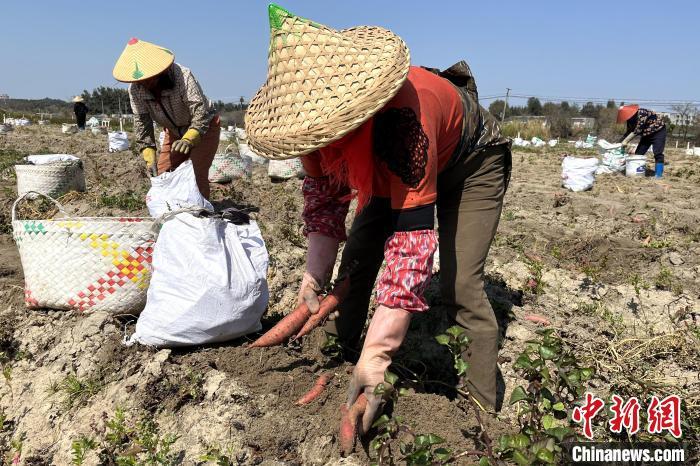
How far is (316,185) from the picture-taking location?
2.08 metres

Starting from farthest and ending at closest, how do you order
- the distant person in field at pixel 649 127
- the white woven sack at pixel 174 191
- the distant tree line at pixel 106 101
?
the distant tree line at pixel 106 101 → the distant person in field at pixel 649 127 → the white woven sack at pixel 174 191

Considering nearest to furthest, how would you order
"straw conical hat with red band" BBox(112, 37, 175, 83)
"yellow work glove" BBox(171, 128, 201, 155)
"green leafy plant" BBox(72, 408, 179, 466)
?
"green leafy plant" BBox(72, 408, 179, 466) < "straw conical hat with red band" BBox(112, 37, 175, 83) < "yellow work glove" BBox(171, 128, 201, 155)

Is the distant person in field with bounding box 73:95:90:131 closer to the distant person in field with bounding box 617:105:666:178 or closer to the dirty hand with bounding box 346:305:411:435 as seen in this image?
the distant person in field with bounding box 617:105:666:178

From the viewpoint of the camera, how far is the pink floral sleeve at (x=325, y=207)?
2084mm

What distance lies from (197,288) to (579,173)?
6.45 m

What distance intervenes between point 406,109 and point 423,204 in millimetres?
287

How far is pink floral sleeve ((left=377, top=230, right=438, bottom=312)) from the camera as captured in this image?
1.62m

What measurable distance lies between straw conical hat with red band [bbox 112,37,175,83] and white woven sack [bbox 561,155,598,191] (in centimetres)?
569

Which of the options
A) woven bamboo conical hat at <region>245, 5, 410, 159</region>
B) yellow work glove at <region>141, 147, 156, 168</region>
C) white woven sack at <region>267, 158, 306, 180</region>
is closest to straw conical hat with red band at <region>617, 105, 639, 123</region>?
white woven sack at <region>267, 158, 306, 180</region>

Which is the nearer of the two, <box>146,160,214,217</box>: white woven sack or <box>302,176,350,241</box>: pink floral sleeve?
<box>302,176,350,241</box>: pink floral sleeve

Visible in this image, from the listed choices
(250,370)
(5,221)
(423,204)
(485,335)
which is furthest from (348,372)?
(5,221)

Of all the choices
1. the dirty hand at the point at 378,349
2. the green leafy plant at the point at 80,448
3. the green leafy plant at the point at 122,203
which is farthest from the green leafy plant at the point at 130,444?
the green leafy plant at the point at 122,203

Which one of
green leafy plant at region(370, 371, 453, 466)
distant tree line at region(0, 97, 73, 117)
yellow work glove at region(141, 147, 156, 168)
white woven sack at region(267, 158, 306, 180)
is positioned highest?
distant tree line at region(0, 97, 73, 117)

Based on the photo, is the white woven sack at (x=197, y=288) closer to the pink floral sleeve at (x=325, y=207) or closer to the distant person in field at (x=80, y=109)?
the pink floral sleeve at (x=325, y=207)
